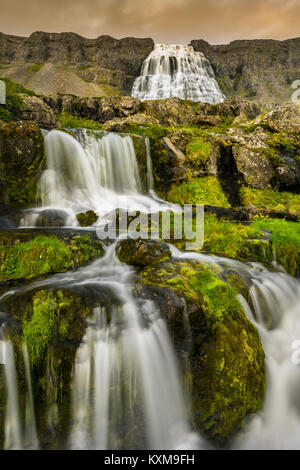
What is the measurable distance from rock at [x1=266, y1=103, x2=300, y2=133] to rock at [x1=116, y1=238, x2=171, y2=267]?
45.6ft

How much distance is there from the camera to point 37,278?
14.5ft

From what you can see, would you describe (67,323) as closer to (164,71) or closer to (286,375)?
(286,375)

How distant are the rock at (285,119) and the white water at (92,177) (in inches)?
351

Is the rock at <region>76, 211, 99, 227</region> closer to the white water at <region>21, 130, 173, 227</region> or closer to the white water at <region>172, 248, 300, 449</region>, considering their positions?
the white water at <region>21, 130, 173, 227</region>

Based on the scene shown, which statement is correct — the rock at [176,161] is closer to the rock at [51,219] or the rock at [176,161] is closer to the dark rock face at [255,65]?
the rock at [51,219]

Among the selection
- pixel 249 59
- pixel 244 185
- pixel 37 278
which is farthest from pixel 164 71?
pixel 37 278

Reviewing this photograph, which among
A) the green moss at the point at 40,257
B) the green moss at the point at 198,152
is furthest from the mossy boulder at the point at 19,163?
the green moss at the point at 198,152

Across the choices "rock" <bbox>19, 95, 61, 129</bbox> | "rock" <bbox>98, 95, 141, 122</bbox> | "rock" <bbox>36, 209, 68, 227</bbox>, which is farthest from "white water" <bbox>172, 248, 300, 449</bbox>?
"rock" <bbox>98, 95, 141, 122</bbox>

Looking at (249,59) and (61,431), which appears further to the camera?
(249,59)

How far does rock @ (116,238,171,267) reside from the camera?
5.00m

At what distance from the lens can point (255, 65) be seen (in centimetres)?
5828

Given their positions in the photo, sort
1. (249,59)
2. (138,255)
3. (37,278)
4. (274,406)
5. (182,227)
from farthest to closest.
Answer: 1. (249,59)
2. (182,227)
3. (138,255)
4. (37,278)
5. (274,406)

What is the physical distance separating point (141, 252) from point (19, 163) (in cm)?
613
